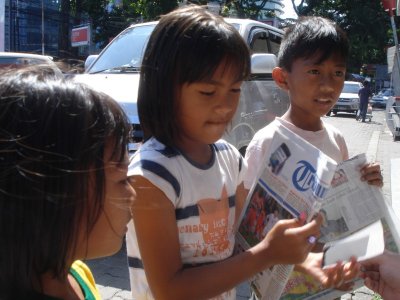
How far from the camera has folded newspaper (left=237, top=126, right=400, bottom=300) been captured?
1187 millimetres

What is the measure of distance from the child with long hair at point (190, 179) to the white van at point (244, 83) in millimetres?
2300

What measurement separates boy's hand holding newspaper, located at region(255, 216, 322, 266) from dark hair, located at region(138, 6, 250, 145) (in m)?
0.38

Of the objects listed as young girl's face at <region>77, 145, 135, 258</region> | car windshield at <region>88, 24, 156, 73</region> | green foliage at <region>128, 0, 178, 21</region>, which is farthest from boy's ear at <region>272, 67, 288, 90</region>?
green foliage at <region>128, 0, 178, 21</region>

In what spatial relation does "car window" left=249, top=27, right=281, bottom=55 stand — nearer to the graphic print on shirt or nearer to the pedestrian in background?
the graphic print on shirt

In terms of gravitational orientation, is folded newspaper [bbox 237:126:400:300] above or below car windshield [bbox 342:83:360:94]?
above

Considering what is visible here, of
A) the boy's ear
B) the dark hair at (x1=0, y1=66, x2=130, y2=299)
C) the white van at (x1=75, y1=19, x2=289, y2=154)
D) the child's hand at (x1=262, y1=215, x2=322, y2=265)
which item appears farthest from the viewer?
the white van at (x1=75, y1=19, x2=289, y2=154)

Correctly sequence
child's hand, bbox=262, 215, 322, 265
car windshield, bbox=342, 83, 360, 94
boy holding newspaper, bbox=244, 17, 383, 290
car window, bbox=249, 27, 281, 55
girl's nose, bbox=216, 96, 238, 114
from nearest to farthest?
1. child's hand, bbox=262, 215, 322, 265
2. girl's nose, bbox=216, 96, 238, 114
3. boy holding newspaper, bbox=244, 17, 383, 290
4. car window, bbox=249, 27, 281, 55
5. car windshield, bbox=342, 83, 360, 94

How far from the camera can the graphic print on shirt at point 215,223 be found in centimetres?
122

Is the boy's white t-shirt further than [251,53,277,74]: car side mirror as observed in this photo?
No

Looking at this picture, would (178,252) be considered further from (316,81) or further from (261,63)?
(261,63)

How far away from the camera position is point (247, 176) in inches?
59.4

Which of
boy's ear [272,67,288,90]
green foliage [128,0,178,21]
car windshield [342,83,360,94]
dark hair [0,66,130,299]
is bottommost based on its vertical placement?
car windshield [342,83,360,94]

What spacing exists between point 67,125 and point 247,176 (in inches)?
31.6

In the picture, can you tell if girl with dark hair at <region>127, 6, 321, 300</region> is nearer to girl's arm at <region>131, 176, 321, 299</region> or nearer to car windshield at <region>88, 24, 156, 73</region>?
girl's arm at <region>131, 176, 321, 299</region>
